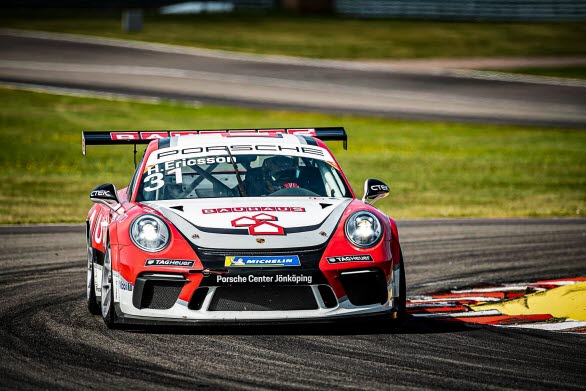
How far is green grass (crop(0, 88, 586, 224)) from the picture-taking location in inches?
695

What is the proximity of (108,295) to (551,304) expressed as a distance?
11.3ft

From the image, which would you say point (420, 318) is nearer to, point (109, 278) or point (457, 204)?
point (109, 278)

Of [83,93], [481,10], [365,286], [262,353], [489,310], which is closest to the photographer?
[262,353]

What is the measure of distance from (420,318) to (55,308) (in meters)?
2.64

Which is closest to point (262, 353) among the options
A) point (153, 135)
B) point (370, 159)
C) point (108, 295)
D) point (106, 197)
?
point (108, 295)

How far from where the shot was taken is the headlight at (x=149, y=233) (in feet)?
26.1

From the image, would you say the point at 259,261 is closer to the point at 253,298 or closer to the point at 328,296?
the point at 253,298

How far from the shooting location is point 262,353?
7406 millimetres

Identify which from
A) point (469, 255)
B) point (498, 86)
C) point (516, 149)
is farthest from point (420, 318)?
point (498, 86)

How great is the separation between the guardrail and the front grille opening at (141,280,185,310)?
47745mm

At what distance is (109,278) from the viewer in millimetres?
8219

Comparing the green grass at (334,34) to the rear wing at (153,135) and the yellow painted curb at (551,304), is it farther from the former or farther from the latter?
the yellow painted curb at (551,304)

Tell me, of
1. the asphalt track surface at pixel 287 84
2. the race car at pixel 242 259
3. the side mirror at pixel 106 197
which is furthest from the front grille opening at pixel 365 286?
the asphalt track surface at pixel 287 84

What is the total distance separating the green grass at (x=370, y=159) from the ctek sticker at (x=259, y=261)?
27.0 feet
